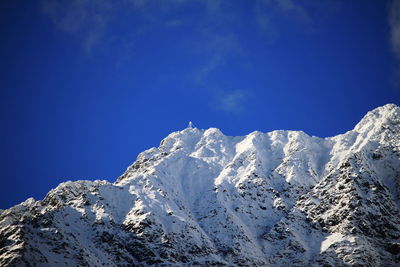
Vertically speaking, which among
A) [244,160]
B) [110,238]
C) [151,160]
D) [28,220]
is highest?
[151,160]

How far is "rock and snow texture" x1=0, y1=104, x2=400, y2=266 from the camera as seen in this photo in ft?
431

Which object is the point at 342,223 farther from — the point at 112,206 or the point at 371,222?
the point at 112,206

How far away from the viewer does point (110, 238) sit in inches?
5413

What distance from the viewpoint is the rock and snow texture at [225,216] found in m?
132

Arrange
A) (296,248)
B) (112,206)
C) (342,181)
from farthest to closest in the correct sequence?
(342,181), (112,206), (296,248)

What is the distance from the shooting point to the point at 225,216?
159375 millimetres

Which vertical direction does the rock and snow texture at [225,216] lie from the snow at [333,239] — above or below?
above

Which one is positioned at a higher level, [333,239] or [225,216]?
[225,216]

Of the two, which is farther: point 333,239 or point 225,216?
point 225,216

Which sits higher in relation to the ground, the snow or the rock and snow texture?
the rock and snow texture

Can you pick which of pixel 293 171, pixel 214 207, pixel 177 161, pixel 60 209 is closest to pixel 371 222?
pixel 293 171

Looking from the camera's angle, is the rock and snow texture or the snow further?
the snow

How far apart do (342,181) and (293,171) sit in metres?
25.4

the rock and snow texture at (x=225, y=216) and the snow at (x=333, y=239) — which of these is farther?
the snow at (x=333, y=239)
